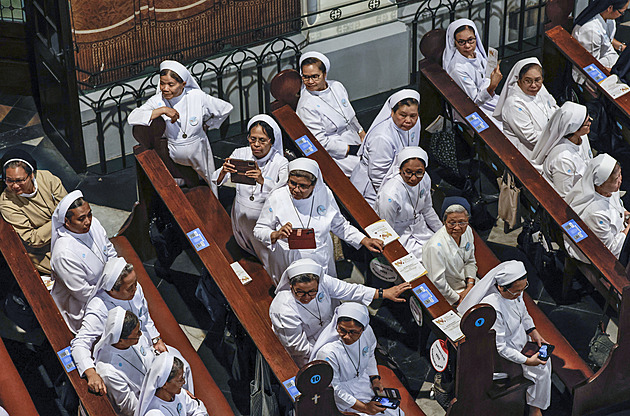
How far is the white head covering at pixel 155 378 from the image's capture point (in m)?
7.94

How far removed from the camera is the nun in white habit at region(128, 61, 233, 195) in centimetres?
1034

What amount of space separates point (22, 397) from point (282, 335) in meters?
1.82

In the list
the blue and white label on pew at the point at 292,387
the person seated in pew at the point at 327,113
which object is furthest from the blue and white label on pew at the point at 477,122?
the blue and white label on pew at the point at 292,387

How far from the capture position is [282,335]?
887 centimetres

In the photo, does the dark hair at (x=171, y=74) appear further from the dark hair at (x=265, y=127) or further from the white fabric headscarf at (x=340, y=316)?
the white fabric headscarf at (x=340, y=316)

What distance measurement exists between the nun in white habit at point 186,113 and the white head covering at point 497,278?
106 inches

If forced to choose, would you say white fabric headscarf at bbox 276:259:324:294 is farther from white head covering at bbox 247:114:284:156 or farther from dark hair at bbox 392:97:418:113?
dark hair at bbox 392:97:418:113

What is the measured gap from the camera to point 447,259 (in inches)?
370

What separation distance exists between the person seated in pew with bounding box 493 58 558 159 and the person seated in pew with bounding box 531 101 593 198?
344 mm

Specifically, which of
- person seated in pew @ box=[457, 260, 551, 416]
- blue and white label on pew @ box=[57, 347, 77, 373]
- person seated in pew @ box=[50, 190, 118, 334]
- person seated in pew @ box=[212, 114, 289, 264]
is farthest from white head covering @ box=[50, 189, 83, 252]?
person seated in pew @ box=[457, 260, 551, 416]

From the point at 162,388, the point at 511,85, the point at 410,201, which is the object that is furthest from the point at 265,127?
the point at 162,388

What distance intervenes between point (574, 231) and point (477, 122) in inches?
54.2

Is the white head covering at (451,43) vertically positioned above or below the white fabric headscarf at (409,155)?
above

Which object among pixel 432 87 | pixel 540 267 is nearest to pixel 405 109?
pixel 432 87
